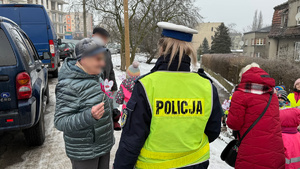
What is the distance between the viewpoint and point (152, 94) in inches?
60.6

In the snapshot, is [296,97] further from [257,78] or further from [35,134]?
[35,134]

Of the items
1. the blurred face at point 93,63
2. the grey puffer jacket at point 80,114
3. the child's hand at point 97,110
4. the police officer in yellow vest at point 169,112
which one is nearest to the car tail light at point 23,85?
the grey puffer jacket at point 80,114

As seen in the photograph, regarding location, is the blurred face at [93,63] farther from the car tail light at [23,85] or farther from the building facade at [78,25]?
the building facade at [78,25]

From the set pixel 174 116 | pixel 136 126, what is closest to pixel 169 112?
pixel 174 116

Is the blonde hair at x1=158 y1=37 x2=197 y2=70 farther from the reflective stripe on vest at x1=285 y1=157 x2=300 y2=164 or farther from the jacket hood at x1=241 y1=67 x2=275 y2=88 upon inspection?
the reflective stripe on vest at x1=285 y1=157 x2=300 y2=164

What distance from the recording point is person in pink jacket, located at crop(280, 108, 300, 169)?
2678mm

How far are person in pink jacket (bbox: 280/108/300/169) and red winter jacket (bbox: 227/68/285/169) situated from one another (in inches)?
9.9

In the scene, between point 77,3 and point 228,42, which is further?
point 228,42

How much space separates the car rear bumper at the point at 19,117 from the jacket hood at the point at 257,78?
284cm

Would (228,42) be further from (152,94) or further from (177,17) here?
(152,94)

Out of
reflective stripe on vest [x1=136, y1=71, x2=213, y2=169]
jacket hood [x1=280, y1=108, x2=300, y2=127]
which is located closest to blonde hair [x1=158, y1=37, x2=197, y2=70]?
reflective stripe on vest [x1=136, y1=71, x2=213, y2=169]

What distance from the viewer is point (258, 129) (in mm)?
2441

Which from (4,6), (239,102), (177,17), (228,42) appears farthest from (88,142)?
(228,42)

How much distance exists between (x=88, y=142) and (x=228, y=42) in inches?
1685
